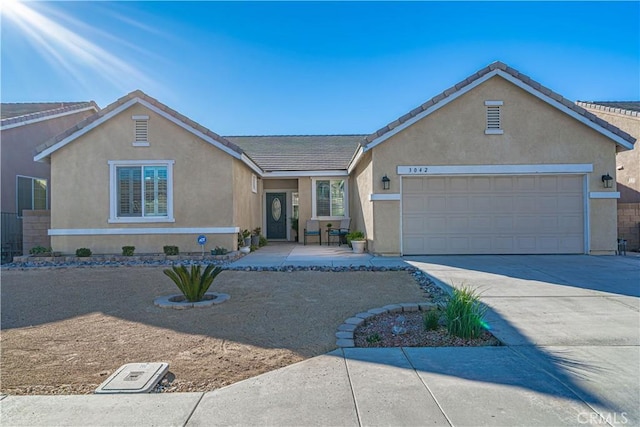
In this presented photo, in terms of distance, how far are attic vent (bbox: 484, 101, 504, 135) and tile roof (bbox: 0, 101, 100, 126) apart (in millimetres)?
16299

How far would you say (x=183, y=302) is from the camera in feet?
22.5

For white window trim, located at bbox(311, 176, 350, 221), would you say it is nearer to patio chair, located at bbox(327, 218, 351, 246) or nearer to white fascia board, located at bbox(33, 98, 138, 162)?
patio chair, located at bbox(327, 218, 351, 246)

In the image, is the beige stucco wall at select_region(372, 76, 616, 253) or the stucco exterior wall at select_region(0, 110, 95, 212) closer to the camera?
the beige stucco wall at select_region(372, 76, 616, 253)

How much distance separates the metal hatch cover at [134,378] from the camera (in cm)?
363

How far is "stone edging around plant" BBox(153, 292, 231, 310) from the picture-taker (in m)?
6.54

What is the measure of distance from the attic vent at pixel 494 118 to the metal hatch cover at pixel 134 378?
1111cm

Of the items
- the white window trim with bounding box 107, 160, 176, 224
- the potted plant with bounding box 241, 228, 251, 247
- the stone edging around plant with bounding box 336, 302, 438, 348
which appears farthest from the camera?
the potted plant with bounding box 241, 228, 251, 247

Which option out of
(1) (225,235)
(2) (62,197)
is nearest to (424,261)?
(1) (225,235)

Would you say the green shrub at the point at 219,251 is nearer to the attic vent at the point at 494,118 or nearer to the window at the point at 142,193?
the window at the point at 142,193

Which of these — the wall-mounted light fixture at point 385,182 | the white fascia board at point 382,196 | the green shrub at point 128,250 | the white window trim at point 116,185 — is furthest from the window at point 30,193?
the wall-mounted light fixture at point 385,182

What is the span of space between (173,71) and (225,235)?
4.98m

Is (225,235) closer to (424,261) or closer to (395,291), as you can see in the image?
(424,261)

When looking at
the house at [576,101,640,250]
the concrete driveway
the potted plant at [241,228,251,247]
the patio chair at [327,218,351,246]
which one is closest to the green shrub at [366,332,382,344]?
the concrete driveway

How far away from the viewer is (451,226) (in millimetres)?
12320
